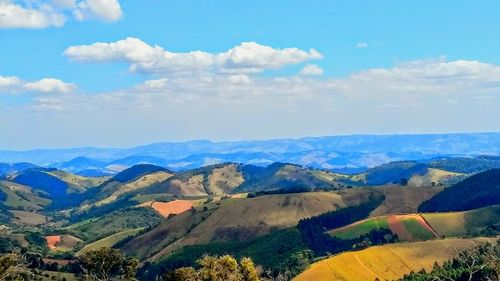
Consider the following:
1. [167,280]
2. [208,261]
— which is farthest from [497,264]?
[167,280]

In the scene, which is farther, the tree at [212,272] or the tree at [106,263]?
the tree at [106,263]

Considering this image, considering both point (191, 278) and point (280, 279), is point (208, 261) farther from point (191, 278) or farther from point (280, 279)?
point (280, 279)

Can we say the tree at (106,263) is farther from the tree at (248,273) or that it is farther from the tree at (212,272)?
the tree at (248,273)

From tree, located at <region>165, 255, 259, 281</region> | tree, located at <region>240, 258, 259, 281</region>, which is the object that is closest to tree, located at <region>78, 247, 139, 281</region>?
tree, located at <region>165, 255, 259, 281</region>

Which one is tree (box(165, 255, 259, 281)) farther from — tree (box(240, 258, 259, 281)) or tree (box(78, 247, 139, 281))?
tree (box(78, 247, 139, 281))

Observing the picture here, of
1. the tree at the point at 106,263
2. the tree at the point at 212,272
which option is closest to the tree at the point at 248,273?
Result: the tree at the point at 212,272

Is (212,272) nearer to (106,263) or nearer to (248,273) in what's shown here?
(248,273)

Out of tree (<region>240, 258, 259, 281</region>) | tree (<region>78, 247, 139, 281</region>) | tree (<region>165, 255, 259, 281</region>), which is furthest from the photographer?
tree (<region>78, 247, 139, 281</region>)

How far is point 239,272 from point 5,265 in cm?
5169

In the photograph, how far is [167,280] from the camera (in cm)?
13525

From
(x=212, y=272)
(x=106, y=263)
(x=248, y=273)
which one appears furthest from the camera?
(x=106, y=263)

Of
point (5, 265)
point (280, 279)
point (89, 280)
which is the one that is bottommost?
point (280, 279)

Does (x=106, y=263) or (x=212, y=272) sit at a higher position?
(x=212, y=272)

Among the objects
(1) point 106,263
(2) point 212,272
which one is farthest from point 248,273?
(1) point 106,263
